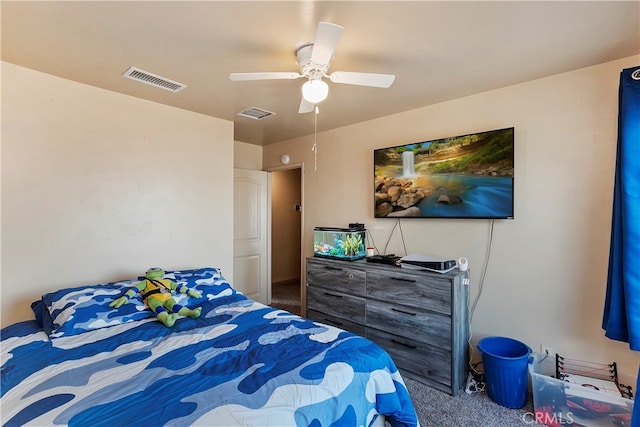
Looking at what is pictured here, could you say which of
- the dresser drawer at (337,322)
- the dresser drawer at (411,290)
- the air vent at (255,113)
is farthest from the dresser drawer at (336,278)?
the air vent at (255,113)

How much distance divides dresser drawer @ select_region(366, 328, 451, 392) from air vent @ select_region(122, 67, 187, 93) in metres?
2.68

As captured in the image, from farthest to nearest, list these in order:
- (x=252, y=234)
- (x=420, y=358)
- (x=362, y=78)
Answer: (x=252, y=234) → (x=420, y=358) → (x=362, y=78)

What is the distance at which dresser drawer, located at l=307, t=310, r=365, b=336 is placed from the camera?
2.81 metres

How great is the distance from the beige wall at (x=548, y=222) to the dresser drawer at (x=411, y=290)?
512mm

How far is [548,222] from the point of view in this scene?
89.4 inches

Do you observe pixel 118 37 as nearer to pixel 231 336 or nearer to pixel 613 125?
pixel 231 336

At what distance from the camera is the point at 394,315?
257cm

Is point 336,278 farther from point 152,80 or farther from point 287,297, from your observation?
point 152,80

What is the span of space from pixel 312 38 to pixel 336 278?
6.77ft

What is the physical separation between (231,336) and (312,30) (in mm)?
1802

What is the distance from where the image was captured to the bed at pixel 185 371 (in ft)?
3.60

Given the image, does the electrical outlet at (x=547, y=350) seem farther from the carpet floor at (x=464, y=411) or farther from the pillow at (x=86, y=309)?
the pillow at (x=86, y=309)

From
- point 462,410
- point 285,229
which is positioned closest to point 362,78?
point 462,410

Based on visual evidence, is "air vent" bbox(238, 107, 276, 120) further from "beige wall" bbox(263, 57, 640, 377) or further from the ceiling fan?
"beige wall" bbox(263, 57, 640, 377)
